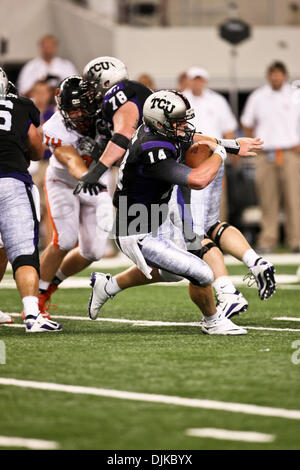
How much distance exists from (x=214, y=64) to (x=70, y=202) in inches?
430

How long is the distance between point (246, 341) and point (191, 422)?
6.52ft

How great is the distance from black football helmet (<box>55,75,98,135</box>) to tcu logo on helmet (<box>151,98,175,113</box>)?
102cm

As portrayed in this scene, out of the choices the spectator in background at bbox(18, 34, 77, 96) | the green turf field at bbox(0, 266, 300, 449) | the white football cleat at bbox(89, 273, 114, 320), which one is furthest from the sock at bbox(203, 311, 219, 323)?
the spectator in background at bbox(18, 34, 77, 96)

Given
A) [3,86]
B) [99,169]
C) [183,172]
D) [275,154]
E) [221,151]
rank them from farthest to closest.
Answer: [275,154], [99,169], [3,86], [221,151], [183,172]

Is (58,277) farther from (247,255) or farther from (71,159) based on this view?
Result: (247,255)

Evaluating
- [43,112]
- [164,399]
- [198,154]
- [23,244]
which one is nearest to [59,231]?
[23,244]

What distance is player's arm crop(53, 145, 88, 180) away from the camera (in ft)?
23.5

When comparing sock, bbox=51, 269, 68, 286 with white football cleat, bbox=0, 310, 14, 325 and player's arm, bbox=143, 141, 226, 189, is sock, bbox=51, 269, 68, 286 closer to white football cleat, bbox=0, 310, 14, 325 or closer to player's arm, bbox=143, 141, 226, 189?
white football cleat, bbox=0, 310, 14, 325

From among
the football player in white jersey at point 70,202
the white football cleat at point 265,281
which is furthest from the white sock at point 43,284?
the white football cleat at point 265,281

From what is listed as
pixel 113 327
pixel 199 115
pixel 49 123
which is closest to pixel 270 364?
pixel 113 327

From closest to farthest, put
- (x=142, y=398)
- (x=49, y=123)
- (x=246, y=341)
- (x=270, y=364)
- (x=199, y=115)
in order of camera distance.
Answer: (x=142, y=398) < (x=270, y=364) < (x=246, y=341) < (x=49, y=123) < (x=199, y=115)

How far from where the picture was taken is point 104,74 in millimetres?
7223

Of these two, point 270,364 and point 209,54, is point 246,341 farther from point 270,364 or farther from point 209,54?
point 209,54

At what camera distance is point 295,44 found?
58.4ft
